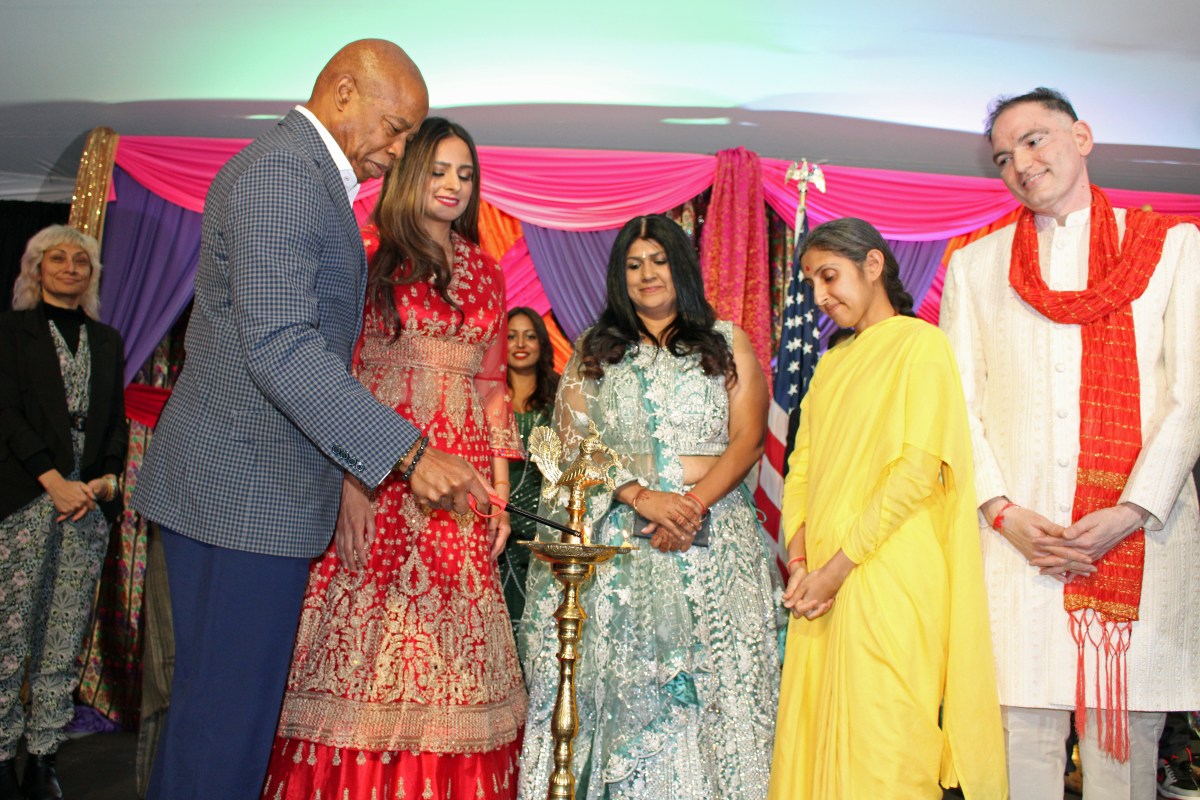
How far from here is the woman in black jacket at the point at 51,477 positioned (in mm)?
3764

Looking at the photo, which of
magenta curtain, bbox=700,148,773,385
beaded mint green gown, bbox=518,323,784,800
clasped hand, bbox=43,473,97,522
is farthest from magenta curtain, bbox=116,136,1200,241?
beaded mint green gown, bbox=518,323,784,800

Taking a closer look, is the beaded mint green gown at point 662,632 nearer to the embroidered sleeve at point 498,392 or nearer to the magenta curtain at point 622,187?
the embroidered sleeve at point 498,392

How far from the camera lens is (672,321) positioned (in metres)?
3.21

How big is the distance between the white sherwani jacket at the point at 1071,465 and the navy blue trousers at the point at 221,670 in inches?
64.1

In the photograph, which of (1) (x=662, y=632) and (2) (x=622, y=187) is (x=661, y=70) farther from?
(1) (x=662, y=632)

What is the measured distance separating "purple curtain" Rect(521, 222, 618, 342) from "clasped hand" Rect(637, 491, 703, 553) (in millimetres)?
3513

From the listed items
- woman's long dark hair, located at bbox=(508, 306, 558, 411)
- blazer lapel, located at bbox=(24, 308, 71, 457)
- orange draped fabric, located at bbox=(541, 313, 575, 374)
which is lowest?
blazer lapel, located at bbox=(24, 308, 71, 457)

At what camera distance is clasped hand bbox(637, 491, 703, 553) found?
9.35ft

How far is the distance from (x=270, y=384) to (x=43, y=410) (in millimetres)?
2679

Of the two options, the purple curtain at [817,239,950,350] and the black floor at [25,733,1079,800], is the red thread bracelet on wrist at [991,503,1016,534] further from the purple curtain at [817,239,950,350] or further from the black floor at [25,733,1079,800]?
the purple curtain at [817,239,950,350]

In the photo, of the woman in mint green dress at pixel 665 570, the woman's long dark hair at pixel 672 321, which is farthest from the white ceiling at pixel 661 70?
the woman in mint green dress at pixel 665 570

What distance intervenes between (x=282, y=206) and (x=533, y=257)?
4.45 meters

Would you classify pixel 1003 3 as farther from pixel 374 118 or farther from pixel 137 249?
pixel 137 249

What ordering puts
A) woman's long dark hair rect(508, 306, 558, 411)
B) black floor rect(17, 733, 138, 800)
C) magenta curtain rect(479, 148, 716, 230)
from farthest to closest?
magenta curtain rect(479, 148, 716, 230)
woman's long dark hair rect(508, 306, 558, 411)
black floor rect(17, 733, 138, 800)
